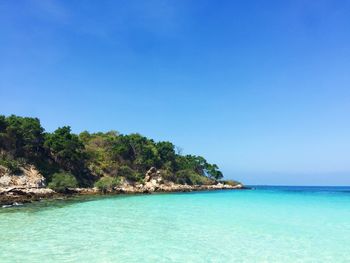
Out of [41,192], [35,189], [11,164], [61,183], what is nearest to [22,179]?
[11,164]

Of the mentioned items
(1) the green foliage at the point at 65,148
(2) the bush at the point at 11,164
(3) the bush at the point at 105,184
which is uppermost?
(1) the green foliage at the point at 65,148

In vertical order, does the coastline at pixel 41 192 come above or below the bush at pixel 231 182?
below

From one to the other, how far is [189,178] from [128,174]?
22.3 meters

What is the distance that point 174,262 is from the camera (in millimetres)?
9883

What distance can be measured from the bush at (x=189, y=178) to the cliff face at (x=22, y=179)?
3895 cm

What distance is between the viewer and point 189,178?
83.7 meters

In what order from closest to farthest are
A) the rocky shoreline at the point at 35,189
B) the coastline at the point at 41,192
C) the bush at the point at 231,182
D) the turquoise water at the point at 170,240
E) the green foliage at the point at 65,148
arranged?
1. the turquoise water at the point at 170,240
2. the coastline at the point at 41,192
3. the rocky shoreline at the point at 35,189
4. the green foliage at the point at 65,148
5. the bush at the point at 231,182

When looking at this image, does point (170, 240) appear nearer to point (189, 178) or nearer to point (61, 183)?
point (61, 183)

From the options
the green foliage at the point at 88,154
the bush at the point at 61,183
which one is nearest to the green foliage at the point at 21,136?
the green foliage at the point at 88,154

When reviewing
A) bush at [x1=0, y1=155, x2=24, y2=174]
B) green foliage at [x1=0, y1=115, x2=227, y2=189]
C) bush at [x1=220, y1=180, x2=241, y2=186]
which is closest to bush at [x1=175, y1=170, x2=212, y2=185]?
green foliage at [x1=0, y1=115, x2=227, y2=189]

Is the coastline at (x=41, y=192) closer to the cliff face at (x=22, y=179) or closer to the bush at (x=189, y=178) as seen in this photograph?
the cliff face at (x=22, y=179)

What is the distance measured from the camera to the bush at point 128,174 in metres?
64.3

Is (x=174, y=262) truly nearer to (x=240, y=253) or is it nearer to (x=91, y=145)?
(x=240, y=253)

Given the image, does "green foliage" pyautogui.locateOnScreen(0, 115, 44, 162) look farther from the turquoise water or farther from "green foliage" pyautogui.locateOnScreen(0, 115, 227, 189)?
the turquoise water
